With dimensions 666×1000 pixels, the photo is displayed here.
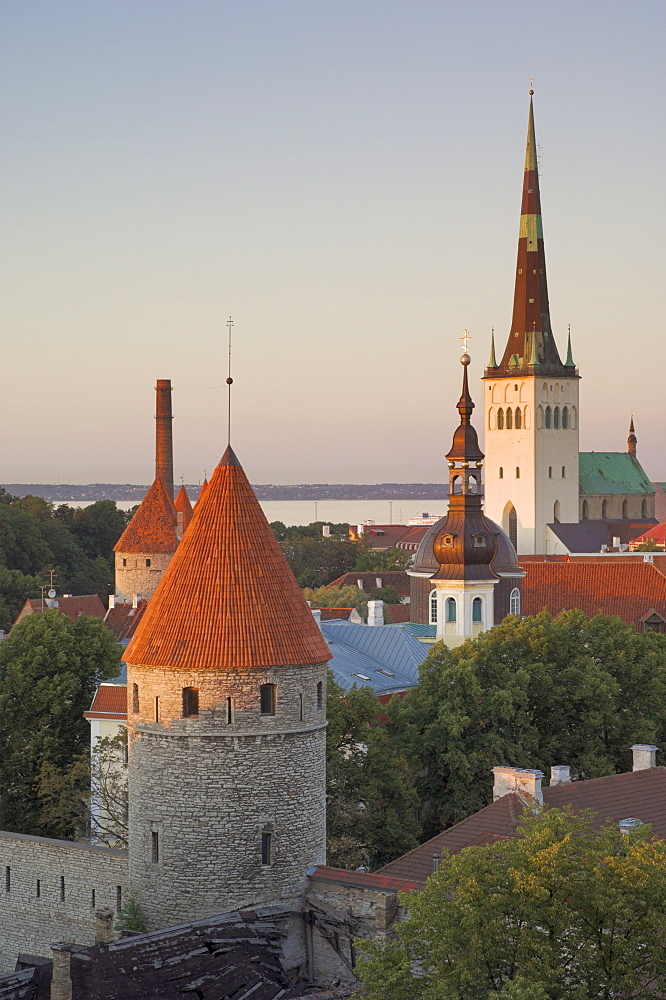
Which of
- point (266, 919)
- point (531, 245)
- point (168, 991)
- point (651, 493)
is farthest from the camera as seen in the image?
point (651, 493)

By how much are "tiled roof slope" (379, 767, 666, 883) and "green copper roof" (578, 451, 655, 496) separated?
12674 cm

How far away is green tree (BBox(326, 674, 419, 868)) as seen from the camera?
121 ft

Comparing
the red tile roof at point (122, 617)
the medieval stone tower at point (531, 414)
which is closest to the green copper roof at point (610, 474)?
the medieval stone tower at point (531, 414)

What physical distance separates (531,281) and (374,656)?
313ft

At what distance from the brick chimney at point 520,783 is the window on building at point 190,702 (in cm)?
699

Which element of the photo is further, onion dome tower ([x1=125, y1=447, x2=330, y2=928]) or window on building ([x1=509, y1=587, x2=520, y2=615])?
window on building ([x1=509, y1=587, x2=520, y2=615])

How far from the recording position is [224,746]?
28281 mm

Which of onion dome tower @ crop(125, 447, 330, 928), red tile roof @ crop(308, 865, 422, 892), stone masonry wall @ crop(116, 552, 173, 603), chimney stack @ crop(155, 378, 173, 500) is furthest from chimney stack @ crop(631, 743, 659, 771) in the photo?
chimney stack @ crop(155, 378, 173, 500)

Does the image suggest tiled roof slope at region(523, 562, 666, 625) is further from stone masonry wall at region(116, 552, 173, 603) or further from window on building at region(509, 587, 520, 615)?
stone masonry wall at region(116, 552, 173, 603)

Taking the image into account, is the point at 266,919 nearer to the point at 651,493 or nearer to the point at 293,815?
the point at 293,815

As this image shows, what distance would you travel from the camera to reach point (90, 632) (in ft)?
157

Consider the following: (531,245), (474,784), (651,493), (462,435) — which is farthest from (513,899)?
(651,493)

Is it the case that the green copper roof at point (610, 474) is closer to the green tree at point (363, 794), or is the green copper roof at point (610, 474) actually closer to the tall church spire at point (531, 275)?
the tall church spire at point (531, 275)

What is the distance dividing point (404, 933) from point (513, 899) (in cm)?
191
